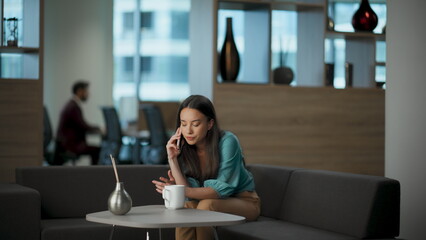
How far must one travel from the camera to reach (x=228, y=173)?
363 centimetres

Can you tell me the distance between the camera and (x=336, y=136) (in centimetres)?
634

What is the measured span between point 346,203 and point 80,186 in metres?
1.53

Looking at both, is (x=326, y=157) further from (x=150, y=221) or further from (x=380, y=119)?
(x=150, y=221)

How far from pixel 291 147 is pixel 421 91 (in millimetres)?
2574

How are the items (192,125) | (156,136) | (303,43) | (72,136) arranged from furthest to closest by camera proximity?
1. (72,136)
2. (156,136)
3. (303,43)
4. (192,125)

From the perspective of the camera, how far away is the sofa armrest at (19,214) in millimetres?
3592

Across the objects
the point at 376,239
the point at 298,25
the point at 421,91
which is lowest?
the point at 376,239

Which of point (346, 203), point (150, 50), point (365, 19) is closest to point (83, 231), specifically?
point (346, 203)

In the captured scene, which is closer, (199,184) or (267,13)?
(199,184)

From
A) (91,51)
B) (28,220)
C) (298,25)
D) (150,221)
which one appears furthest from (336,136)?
(91,51)

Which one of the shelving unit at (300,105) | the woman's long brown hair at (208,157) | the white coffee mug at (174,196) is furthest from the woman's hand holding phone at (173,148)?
the shelving unit at (300,105)

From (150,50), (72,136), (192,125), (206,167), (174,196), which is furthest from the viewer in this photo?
(150,50)

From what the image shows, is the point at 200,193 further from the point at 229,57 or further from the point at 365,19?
the point at 365,19

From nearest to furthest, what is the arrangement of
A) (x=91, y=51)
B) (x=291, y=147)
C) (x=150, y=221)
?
(x=150, y=221)
(x=291, y=147)
(x=91, y=51)
